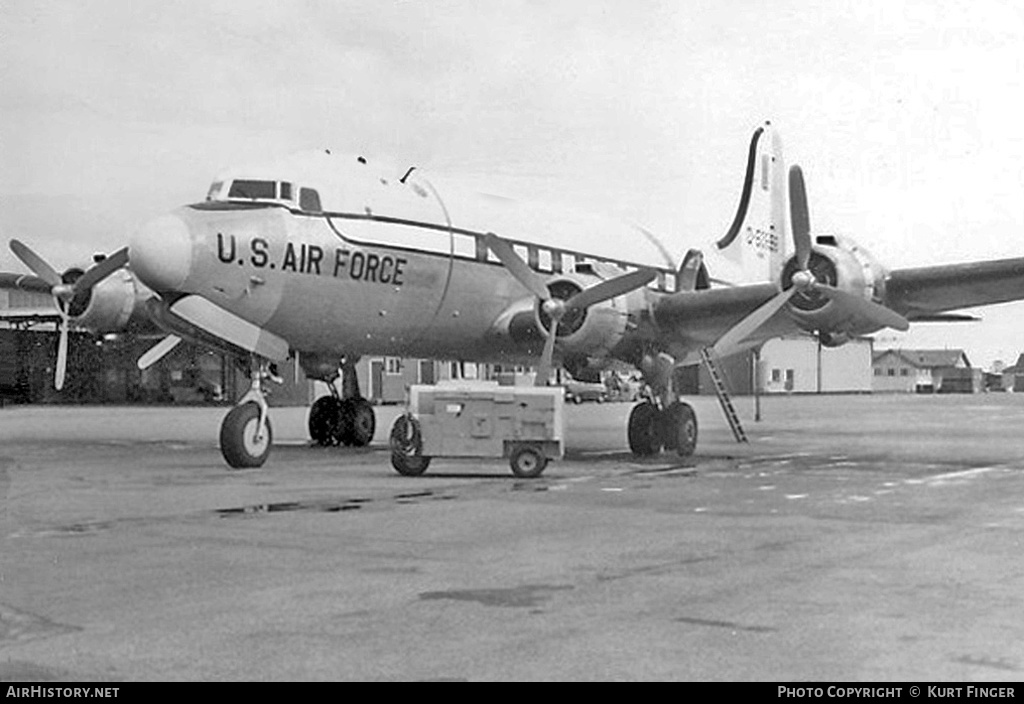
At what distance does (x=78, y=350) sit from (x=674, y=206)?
100ft

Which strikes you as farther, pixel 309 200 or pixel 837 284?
pixel 837 284

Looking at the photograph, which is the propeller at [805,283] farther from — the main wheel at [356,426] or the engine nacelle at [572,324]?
the main wheel at [356,426]

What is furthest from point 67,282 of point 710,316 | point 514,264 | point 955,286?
point 955,286

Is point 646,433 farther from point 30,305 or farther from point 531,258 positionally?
point 30,305

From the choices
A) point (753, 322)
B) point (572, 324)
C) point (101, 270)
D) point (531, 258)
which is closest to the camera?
point (753, 322)

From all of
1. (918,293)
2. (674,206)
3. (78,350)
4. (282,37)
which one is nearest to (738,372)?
(78,350)

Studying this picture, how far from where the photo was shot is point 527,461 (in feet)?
48.0

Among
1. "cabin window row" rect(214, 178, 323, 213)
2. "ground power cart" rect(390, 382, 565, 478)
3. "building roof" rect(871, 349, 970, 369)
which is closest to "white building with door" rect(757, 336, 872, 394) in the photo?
"building roof" rect(871, 349, 970, 369)

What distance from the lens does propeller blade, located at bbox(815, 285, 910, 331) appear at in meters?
16.2

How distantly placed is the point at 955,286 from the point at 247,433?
10.1 meters

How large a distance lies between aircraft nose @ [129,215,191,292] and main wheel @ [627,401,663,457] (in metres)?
8.39

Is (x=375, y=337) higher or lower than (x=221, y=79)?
lower

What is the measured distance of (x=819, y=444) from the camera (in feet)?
73.0

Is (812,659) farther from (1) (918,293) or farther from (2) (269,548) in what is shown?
(1) (918,293)
